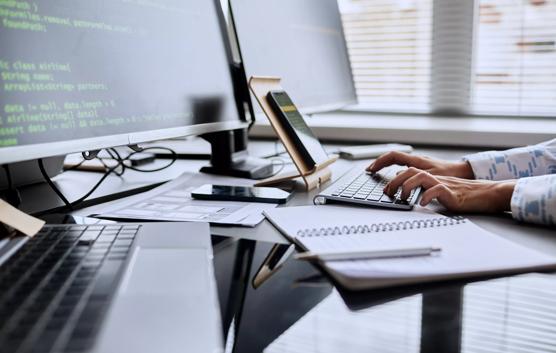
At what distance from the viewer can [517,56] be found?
5.84 ft

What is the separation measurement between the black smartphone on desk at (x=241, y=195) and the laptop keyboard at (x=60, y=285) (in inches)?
9.1

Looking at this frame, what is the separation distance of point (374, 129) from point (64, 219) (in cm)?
114

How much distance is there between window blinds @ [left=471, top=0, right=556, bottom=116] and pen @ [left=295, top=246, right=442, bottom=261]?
4.78 feet

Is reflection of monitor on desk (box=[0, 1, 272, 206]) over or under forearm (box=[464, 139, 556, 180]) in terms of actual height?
over

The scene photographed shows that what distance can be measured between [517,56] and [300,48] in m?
0.90

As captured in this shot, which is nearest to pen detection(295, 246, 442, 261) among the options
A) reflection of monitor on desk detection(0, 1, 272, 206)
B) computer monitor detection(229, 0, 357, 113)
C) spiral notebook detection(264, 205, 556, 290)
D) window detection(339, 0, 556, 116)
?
spiral notebook detection(264, 205, 556, 290)

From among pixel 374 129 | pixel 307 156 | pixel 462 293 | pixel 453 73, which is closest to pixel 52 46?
pixel 307 156

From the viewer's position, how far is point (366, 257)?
22.1 inches

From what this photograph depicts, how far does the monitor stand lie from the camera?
1.14 meters

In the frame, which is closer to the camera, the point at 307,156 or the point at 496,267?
the point at 496,267

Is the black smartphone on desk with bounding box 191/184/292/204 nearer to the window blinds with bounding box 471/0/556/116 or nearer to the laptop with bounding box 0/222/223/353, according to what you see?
the laptop with bounding box 0/222/223/353

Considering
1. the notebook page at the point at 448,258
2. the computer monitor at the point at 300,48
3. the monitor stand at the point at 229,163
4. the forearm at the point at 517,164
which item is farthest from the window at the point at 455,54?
the notebook page at the point at 448,258

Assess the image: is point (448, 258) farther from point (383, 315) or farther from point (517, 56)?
point (517, 56)

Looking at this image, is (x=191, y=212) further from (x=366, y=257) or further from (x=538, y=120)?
(x=538, y=120)
